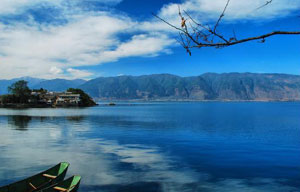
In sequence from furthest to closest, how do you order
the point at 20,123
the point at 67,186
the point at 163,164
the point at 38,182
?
1. the point at 20,123
2. the point at 163,164
3. the point at 38,182
4. the point at 67,186

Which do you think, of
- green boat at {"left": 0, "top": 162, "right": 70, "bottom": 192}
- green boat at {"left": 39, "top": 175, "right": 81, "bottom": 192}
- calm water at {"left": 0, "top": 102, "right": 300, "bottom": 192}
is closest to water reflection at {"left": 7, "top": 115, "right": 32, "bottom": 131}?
calm water at {"left": 0, "top": 102, "right": 300, "bottom": 192}

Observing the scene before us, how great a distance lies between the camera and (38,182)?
17328mm

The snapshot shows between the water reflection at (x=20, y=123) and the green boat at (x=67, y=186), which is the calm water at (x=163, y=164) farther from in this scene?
the water reflection at (x=20, y=123)

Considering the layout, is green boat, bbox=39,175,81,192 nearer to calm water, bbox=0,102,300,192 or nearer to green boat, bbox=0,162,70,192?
green boat, bbox=0,162,70,192

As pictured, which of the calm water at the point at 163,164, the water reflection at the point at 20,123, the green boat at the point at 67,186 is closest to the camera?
the green boat at the point at 67,186

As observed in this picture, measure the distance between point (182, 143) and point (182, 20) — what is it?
40380 millimetres

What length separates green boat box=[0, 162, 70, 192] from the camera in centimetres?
1538

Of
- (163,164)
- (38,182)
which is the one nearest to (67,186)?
(38,182)

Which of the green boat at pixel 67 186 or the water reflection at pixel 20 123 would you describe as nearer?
the green boat at pixel 67 186

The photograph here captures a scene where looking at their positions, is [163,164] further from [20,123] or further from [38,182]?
[20,123]

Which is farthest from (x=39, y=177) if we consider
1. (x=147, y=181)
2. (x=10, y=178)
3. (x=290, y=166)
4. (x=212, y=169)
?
(x=290, y=166)

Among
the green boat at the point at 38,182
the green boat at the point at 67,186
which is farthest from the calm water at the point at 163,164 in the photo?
the green boat at the point at 67,186

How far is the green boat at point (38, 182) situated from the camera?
1538 cm

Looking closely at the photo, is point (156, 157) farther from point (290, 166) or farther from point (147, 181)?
point (290, 166)
